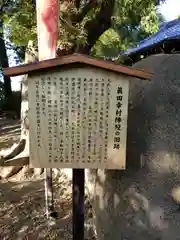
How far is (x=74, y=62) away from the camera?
3068 mm

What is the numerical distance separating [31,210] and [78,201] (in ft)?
9.05

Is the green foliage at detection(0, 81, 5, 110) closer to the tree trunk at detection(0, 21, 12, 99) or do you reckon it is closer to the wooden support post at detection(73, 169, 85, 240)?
the tree trunk at detection(0, 21, 12, 99)

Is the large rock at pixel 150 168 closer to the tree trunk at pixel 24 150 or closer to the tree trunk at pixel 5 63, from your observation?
the tree trunk at pixel 24 150

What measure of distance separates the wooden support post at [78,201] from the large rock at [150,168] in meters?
0.42

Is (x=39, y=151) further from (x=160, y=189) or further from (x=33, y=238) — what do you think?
(x=33, y=238)

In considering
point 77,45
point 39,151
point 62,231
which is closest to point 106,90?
point 39,151

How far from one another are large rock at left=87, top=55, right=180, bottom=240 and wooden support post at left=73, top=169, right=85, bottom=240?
423 millimetres

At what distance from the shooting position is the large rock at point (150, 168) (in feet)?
11.4

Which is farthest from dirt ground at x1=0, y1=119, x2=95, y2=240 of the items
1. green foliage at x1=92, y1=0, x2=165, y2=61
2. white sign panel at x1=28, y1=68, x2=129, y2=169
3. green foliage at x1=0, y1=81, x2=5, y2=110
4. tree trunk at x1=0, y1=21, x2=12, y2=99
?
tree trunk at x1=0, y1=21, x2=12, y2=99

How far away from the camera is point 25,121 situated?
840cm

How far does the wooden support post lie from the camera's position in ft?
11.2

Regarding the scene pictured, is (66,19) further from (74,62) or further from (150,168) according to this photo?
(150,168)

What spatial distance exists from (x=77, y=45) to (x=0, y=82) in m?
11.9

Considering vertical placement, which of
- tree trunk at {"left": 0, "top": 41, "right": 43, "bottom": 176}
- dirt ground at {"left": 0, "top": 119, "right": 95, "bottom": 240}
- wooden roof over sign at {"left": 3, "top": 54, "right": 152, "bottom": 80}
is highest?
Result: wooden roof over sign at {"left": 3, "top": 54, "right": 152, "bottom": 80}
